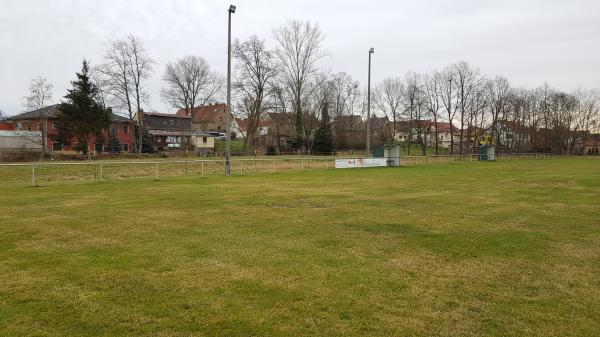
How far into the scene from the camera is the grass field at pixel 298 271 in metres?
4.36

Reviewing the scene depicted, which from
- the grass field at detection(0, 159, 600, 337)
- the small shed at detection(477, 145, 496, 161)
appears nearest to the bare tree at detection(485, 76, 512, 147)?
the small shed at detection(477, 145, 496, 161)

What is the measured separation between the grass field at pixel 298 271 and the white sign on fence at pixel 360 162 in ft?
74.2

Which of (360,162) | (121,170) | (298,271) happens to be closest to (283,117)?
(360,162)

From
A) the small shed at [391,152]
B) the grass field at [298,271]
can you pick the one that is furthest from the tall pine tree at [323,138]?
the grass field at [298,271]

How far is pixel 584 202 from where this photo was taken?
14.2 metres

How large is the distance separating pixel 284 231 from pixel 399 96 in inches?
2994

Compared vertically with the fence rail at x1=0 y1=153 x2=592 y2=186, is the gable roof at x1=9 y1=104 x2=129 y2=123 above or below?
above

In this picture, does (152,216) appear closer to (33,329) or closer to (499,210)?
(33,329)

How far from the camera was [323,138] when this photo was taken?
6881 cm

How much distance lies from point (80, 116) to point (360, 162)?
34487 millimetres

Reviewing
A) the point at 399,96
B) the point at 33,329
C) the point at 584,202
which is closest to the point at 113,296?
the point at 33,329

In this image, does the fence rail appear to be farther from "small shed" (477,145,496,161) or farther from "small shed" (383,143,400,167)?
"small shed" (477,145,496,161)

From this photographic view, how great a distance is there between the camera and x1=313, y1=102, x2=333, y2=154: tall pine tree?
68500mm

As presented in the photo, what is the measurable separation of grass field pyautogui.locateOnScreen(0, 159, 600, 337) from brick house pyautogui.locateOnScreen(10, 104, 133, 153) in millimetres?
50006
